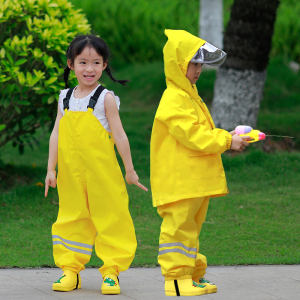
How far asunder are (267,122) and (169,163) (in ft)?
22.0

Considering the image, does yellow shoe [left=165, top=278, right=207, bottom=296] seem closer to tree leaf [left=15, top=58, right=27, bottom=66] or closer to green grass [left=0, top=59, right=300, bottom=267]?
green grass [left=0, top=59, right=300, bottom=267]

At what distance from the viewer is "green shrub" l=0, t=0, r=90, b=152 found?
562 centimetres

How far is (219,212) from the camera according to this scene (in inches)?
230

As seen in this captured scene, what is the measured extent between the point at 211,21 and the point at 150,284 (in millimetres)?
9591

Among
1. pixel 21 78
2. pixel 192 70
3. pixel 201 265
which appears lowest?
pixel 201 265

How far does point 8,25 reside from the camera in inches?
235

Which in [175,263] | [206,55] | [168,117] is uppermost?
[206,55]

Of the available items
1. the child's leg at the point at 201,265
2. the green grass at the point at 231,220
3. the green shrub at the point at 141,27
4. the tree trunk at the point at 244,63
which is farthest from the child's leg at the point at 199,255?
the green shrub at the point at 141,27

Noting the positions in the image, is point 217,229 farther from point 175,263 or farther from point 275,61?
point 275,61

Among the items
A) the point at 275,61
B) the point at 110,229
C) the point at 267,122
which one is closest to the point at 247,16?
the point at 267,122

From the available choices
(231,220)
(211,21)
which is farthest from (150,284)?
(211,21)

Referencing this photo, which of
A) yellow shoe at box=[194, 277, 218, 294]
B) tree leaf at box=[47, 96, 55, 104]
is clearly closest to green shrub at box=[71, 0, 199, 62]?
tree leaf at box=[47, 96, 55, 104]

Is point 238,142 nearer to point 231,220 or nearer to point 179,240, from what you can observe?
point 179,240

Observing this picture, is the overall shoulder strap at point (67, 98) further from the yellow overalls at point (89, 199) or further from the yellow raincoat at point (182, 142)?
the yellow raincoat at point (182, 142)
